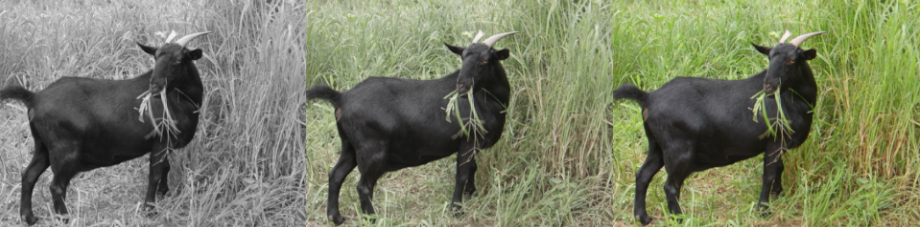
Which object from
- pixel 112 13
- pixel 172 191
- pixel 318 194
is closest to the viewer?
pixel 318 194

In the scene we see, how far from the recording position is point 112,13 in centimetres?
401

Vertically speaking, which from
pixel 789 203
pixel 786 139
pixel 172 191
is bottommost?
pixel 172 191

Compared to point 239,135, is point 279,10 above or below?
above

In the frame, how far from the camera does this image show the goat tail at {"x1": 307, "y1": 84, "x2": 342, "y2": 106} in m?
3.29

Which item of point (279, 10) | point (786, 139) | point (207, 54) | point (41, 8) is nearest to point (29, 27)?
point (41, 8)

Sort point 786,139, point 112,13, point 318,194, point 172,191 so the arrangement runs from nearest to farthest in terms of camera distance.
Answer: point 786,139 < point 318,194 < point 172,191 < point 112,13

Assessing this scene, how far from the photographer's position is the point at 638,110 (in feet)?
10.0

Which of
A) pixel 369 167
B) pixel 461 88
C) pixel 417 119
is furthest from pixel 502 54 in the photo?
pixel 369 167

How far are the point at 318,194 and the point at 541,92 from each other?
1.07m

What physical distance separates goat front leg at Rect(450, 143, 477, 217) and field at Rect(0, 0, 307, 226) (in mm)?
972

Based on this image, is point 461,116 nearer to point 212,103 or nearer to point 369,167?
point 369,167

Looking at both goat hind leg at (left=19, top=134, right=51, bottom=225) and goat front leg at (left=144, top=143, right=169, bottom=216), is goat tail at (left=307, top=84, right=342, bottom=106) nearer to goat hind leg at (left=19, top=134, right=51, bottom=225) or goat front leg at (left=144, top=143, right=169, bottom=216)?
goat front leg at (left=144, top=143, right=169, bottom=216)

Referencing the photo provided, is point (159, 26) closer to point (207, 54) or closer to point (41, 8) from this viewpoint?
point (207, 54)

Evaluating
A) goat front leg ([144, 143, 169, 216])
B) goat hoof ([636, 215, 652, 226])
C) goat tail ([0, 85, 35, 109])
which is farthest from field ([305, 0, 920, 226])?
goat tail ([0, 85, 35, 109])
